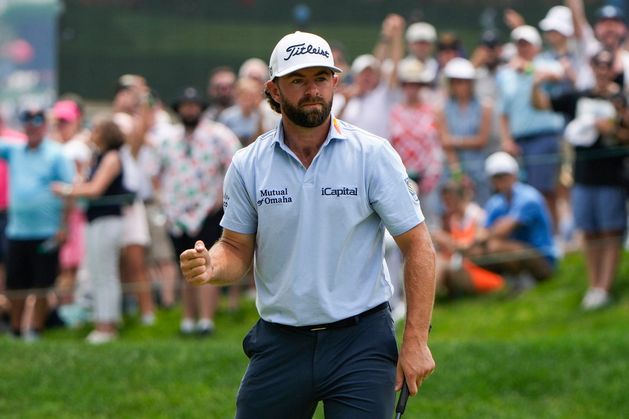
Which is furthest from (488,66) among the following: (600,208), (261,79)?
(600,208)

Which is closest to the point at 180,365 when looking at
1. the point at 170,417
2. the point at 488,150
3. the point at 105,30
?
the point at 170,417

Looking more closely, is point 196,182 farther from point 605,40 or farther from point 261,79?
point 605,40

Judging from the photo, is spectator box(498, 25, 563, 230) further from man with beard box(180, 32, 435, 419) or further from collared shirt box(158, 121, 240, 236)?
man with beard box(180, 32, 435, 419)

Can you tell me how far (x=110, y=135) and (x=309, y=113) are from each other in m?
6.79

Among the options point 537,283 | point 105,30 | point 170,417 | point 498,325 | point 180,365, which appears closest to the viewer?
point 170,417

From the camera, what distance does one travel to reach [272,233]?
5230mm

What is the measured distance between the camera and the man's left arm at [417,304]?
201 inches

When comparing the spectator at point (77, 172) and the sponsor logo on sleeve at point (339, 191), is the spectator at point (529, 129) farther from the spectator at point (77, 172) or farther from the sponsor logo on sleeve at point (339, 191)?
the sponsor logo on sleeve at point (339, 191)

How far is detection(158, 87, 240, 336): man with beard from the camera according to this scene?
11.3 metres

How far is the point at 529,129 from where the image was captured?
12250 millimetres

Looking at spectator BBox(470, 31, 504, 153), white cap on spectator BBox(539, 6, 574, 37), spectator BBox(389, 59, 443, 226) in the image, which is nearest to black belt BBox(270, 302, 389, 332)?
spectator BBox(389, 59, 443, 226)

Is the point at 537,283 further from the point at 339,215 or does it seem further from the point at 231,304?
the point at 339,215

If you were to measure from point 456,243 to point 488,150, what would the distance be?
1.23 meters

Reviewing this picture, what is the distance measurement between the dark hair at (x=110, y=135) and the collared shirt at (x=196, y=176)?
0.60 metres
